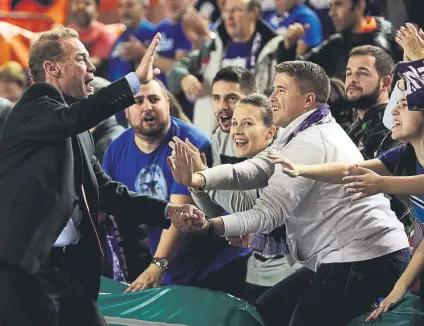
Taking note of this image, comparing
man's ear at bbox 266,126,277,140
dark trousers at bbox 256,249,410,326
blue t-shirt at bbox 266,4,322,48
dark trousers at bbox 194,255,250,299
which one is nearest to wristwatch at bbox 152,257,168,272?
dark trousers at bbox 194,255,250,299

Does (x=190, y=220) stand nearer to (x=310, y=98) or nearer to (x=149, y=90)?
(x=310, y=98)

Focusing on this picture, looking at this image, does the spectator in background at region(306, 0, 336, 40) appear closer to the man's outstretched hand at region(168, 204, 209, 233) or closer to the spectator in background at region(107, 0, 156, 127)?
the spectator in background at region(107, 0, 156, 127)

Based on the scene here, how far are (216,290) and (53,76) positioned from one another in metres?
1.67

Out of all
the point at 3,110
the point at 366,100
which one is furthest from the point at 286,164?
the point at 366,100

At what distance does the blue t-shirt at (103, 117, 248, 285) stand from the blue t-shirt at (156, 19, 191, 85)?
6.64ft

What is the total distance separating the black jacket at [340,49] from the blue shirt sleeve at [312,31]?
14.7 inches

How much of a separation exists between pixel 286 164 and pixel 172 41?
3930 mm

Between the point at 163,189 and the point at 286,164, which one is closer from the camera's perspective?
the point at 286,164

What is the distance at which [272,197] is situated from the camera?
13.0 ft

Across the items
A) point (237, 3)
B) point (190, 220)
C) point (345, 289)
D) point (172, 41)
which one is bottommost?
point (345, 289)

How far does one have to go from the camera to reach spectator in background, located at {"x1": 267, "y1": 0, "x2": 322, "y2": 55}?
648 centimetres

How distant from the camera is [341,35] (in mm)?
6016

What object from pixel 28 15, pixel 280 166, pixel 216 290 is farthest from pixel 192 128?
pixel 28 15

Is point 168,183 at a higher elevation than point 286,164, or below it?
below
